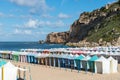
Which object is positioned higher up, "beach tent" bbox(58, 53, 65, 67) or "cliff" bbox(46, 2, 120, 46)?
"cliff" bbox(46, 2, 120, 46)

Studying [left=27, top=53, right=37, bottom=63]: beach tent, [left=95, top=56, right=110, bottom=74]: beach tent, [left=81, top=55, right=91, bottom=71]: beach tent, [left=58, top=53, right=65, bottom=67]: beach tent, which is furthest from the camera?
[left=27, top=53, right=37, bottom=63]: beach tent

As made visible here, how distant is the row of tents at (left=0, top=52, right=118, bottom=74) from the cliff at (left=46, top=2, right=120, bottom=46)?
2536 inches

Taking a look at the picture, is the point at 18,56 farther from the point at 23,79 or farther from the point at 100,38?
the point at 100,38

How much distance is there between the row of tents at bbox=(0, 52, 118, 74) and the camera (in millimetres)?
34875

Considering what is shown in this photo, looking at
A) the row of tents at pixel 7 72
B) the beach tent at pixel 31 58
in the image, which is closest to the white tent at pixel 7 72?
the row of tents at pixel 7 72

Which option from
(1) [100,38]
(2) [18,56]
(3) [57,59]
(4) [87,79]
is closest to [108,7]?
(1) [100,38]

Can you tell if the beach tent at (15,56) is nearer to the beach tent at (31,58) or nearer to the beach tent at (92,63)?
the beach tent at (31,58)

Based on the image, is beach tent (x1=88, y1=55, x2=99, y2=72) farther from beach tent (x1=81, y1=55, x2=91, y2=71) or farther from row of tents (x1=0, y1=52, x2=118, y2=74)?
beach tent (x1=81, y1=55, x2=91, y2=71)

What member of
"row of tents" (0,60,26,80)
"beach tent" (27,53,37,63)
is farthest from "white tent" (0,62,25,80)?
"beach tent" (27,53,37,63)

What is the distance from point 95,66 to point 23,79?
8.90 m

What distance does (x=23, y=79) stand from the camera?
3050cm

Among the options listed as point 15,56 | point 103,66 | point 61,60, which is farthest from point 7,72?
point 15,56

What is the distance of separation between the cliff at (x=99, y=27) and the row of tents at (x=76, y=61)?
64.4 metres

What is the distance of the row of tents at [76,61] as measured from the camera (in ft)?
114
